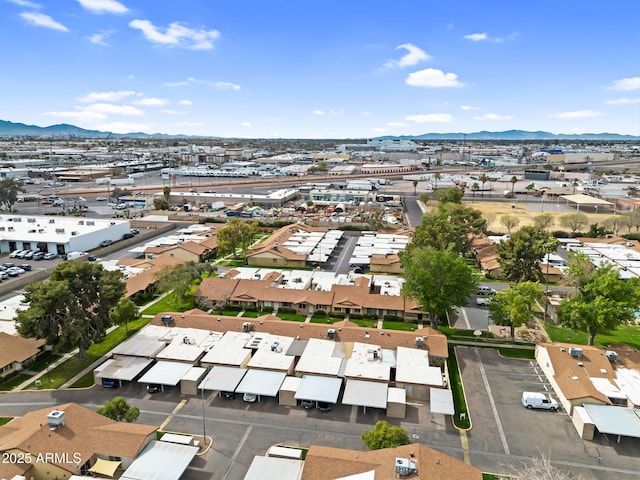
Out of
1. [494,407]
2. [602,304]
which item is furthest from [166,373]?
[602,304]

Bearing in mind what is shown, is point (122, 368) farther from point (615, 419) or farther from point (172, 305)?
point (615, 419)

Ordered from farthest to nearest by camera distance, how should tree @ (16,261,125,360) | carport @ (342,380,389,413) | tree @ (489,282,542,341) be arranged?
tree @ (489,282,542,341) → tree @ (16,261,125,360) → carport @ (342,380,389,413)

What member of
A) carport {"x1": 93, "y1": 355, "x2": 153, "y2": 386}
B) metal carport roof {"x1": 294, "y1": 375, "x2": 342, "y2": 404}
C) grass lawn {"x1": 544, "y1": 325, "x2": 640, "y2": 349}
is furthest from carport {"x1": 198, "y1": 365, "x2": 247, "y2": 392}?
grass lawn {"x1": 544, "y1": 325, "x2": 640, "y2": 349}

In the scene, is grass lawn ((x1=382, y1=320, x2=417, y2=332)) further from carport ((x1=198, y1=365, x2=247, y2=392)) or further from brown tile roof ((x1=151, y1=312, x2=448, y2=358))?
carport ((x1=198, y1=365, x2=247, y2=392))

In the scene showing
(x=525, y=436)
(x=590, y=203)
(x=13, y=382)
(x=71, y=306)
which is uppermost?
(x=71, y=306)

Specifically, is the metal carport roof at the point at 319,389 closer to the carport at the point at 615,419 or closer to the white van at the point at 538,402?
the white van at the point at 538,402

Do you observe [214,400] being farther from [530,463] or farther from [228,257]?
[228,257]

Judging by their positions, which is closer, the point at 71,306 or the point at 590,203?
the point at 71,306
